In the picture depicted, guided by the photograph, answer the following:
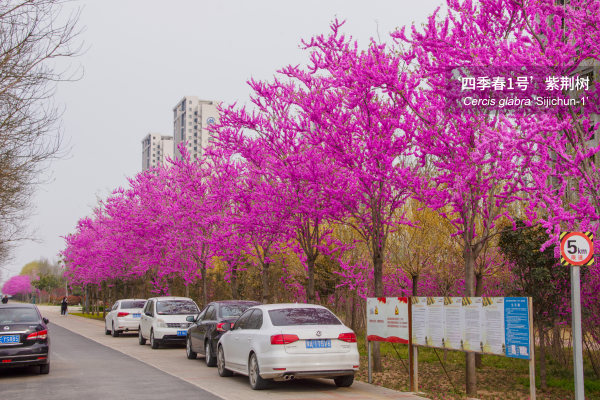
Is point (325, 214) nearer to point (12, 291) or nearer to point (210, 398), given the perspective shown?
point (210, 398)

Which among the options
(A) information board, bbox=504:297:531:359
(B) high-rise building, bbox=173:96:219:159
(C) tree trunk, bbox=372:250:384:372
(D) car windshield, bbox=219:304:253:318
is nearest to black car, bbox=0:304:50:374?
(D) car windshield, bbox=219:304:253:318

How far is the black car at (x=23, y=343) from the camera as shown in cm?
1374

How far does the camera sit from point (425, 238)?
64.0 ft

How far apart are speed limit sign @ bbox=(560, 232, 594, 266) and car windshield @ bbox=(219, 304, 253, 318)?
10122 mm

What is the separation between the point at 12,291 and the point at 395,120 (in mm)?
163931

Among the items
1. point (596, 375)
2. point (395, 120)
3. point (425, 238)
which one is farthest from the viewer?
point (425, 238)

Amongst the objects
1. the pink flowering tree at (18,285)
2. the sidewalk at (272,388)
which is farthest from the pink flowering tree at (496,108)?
the pink flowering tree at (18,285)

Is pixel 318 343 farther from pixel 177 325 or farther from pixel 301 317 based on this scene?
pixel 177 325

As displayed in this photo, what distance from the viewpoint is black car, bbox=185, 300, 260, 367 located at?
1591 centimetres

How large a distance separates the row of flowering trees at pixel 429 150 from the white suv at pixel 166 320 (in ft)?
9.28

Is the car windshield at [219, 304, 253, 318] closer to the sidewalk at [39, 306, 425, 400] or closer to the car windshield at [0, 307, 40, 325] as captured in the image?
the sidewalk at [39, 306, 425, 400]

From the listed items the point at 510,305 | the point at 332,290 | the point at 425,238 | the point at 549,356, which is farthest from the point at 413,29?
the point at 332,290

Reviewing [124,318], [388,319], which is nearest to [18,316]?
[388,319]

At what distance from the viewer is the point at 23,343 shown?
548 inches
